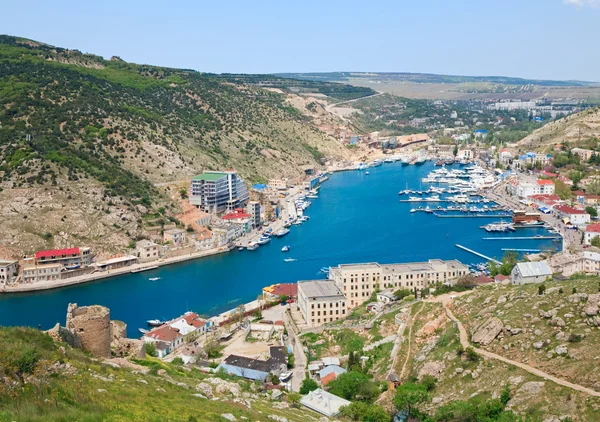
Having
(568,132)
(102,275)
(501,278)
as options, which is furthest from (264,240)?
(568,132)

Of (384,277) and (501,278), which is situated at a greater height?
(501,278)

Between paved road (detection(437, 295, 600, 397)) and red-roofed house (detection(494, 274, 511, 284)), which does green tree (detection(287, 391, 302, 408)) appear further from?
red-roofed house (detection(494, 274, 511, 284))

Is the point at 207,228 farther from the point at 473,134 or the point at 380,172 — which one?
the point at 473,134

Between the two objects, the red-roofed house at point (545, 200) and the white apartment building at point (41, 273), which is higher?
the red-roofed house at point (545, 200)

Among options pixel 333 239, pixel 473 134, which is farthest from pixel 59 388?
pixel 473 134

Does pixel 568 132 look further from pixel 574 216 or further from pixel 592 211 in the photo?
pixel 574 216

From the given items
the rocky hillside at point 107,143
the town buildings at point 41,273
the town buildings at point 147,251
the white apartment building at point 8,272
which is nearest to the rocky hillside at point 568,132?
the rocky hillside at point 107,143

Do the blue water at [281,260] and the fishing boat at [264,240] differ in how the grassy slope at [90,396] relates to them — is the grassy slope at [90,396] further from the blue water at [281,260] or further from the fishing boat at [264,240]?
the fishing boat at [264,240]
